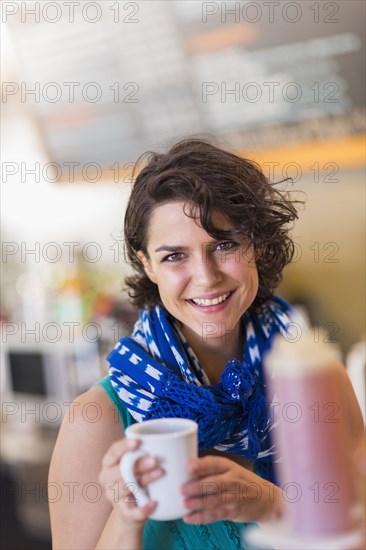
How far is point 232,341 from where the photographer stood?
1.11 metres

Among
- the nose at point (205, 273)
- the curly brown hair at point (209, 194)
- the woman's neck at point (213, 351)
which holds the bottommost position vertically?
the woman's neck at point (213, 351)

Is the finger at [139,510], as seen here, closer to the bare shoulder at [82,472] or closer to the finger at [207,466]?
the finger at [207,466]

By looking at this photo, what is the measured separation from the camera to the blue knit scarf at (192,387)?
0.97 m

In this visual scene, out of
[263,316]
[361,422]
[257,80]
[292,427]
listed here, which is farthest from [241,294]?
[257,80]

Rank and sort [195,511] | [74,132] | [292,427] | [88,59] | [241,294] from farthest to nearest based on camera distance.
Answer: [74,132] → [88,59] → [241,294] → [195,511] → [292,427]

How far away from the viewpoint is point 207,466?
644 mm

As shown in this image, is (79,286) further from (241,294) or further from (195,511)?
(195,511)

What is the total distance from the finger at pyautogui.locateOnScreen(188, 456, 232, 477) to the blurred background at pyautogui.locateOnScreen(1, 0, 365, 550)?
5.26 ft

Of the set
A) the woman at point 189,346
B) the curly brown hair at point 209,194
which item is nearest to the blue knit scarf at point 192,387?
the woman at point 189,346

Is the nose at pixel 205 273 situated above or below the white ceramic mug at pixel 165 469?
above

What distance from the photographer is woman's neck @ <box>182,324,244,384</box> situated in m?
1.07

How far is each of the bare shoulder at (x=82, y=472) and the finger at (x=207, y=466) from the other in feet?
1.03

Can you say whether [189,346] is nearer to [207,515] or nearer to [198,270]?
[198,270]

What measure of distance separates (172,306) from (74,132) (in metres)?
2.03
